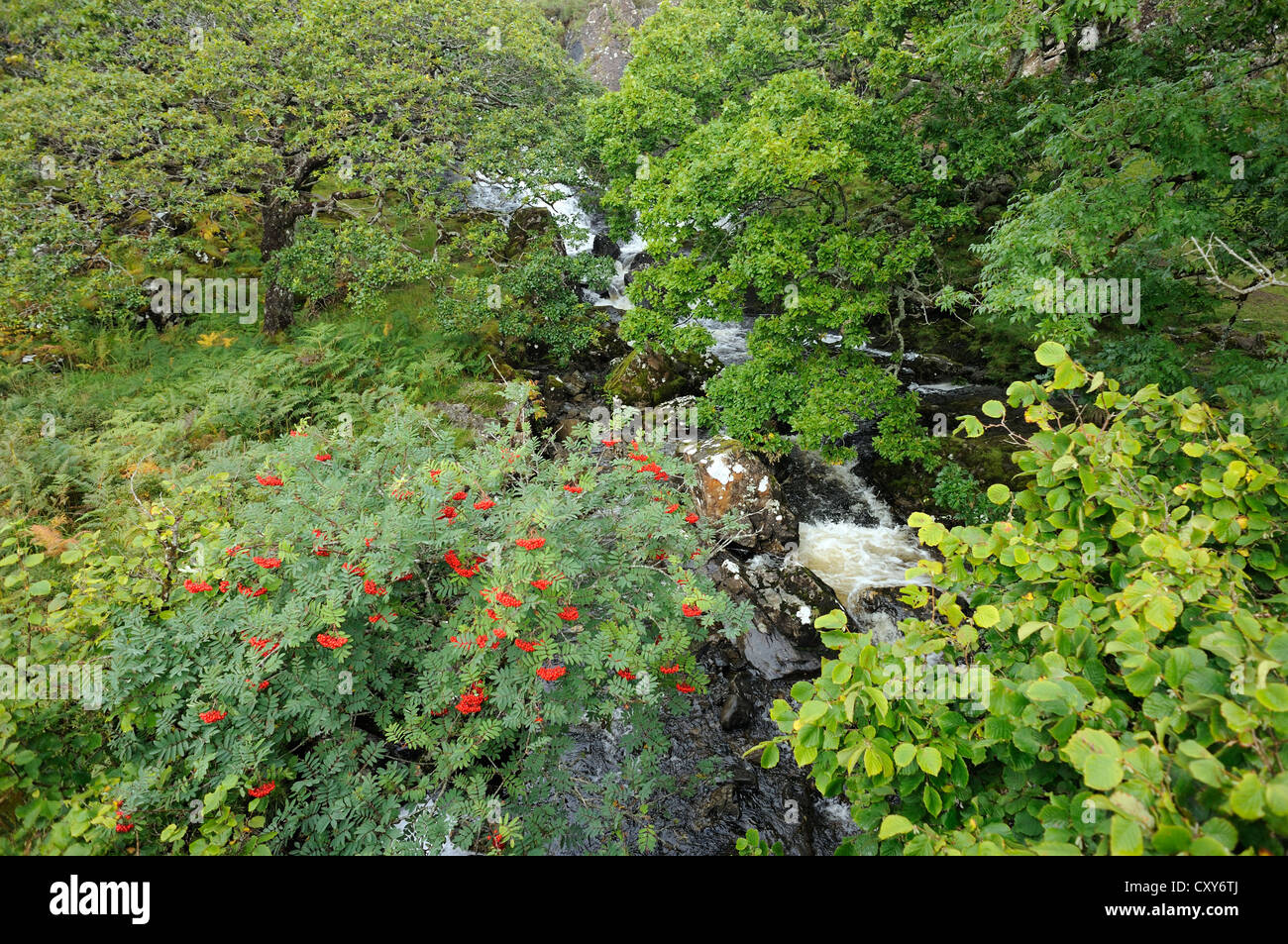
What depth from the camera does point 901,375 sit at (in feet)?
52.0

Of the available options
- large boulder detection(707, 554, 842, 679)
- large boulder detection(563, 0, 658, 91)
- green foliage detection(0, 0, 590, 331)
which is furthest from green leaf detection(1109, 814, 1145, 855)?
large boulder detection(563, 0, 658, 91)

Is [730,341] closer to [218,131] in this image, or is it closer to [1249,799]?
[218,131]

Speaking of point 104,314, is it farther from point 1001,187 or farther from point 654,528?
point 1001,187

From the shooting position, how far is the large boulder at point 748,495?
11.0 metres

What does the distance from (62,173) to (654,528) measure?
43.9 ft

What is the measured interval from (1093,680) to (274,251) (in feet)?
56.9

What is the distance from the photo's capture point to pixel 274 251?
46.1 feet

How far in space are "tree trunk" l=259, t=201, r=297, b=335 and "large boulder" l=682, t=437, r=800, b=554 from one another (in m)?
11.3

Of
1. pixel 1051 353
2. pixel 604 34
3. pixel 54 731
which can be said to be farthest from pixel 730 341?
pixel 604 34

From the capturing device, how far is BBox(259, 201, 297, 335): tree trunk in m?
14.1

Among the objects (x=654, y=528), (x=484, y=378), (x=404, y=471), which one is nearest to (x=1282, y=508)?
(x=654, y=528)

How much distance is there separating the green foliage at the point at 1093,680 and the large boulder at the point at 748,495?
25.5 ft

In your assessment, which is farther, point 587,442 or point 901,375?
point 901,375

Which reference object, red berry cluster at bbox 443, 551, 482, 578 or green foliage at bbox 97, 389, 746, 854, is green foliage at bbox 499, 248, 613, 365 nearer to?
green foliage at bbox 97, 389, 746, 854
